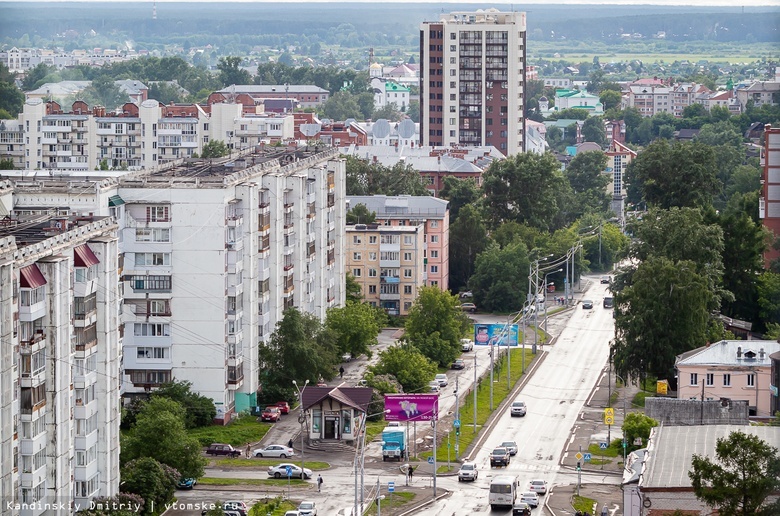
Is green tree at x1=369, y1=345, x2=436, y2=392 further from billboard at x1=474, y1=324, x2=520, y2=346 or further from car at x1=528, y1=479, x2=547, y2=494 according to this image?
car at x1=528, y1=479, x2=547, y2=494

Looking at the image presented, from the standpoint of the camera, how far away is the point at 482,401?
6175 centimetres

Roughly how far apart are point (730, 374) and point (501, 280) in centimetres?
2897

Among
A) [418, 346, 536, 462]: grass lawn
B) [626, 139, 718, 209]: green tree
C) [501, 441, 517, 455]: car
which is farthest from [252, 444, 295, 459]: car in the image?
[626, 139, 718, 209]: green tree

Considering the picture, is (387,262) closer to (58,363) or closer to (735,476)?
(58,363)

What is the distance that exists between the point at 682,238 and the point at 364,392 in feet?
65.5

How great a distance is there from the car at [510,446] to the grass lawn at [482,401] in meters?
1.17

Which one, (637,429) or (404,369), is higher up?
(404,369)

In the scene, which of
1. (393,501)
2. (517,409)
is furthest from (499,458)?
(517,409)

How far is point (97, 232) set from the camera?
140 feet

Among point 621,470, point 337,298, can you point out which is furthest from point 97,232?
point 337,298

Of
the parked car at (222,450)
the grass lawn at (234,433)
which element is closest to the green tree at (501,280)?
the grass lawn at (234,433)

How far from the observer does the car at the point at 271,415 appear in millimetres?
57094

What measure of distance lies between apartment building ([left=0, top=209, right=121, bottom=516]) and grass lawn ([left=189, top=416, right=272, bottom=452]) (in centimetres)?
1031

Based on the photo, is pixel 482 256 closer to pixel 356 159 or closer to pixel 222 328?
pixel 356 159
